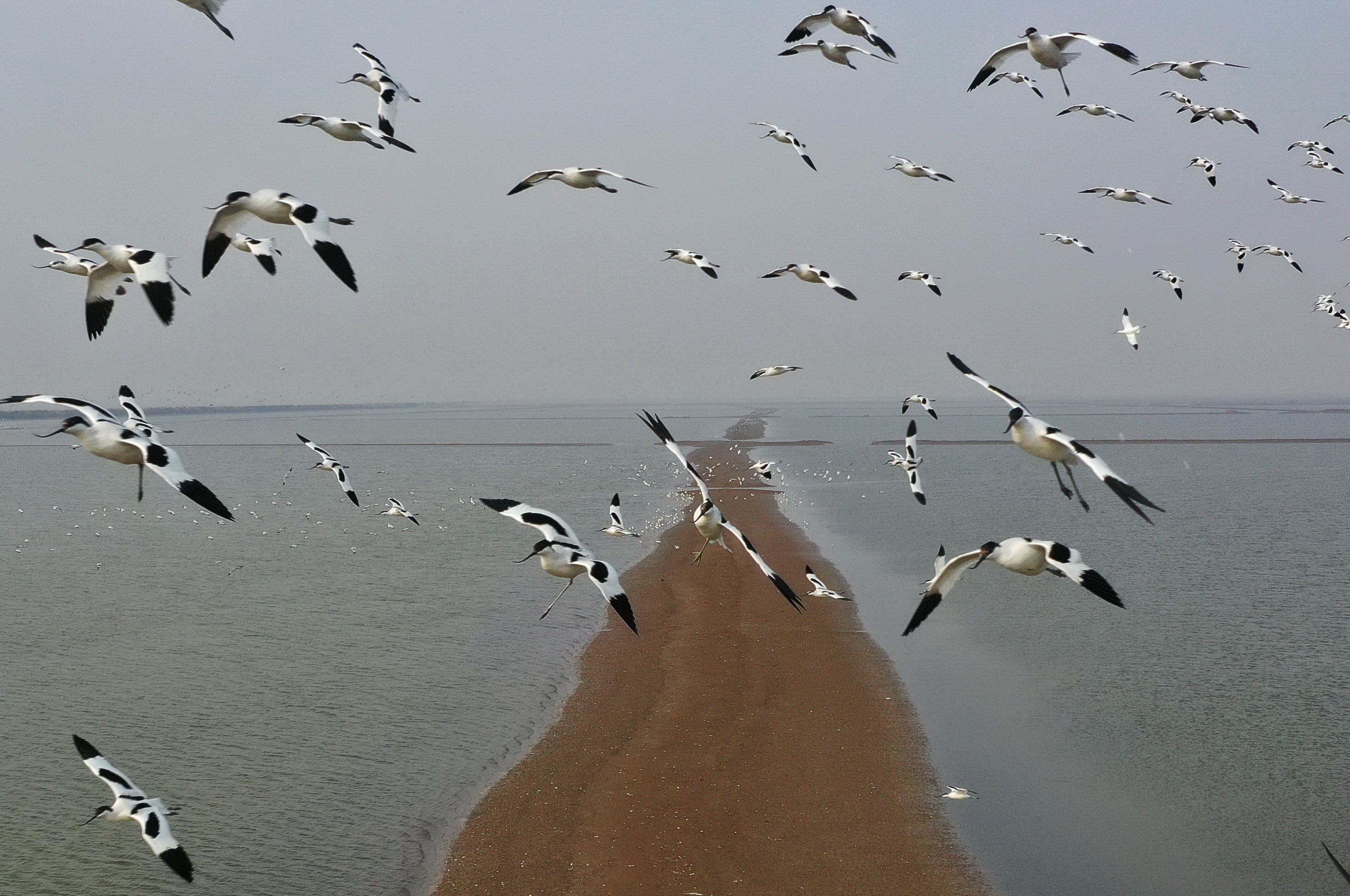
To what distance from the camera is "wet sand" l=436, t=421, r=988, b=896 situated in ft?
43.2

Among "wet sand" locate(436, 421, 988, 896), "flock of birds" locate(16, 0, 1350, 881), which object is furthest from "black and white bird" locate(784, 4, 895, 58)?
"wet sand" locate(436, 421, 988, 896)

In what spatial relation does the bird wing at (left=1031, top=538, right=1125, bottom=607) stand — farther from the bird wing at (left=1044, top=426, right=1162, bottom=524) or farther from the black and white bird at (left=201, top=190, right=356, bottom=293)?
the black and white bird at (left=201, top=190, right=356, bottom=293)

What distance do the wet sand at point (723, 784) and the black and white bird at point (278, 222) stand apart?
8386mm

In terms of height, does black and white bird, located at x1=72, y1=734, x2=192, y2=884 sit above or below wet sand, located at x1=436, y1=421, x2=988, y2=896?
above

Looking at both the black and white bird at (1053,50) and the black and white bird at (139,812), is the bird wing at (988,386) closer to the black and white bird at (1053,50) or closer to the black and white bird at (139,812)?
the black and white bird at (1053,50)

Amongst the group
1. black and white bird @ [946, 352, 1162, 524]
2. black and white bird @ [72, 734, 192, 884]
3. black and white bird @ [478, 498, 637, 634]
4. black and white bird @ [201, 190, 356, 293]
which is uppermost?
black and white bird @ [201, 190, 356, 293]

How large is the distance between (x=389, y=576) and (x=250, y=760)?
60.9 ft

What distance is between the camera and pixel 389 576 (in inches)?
1442

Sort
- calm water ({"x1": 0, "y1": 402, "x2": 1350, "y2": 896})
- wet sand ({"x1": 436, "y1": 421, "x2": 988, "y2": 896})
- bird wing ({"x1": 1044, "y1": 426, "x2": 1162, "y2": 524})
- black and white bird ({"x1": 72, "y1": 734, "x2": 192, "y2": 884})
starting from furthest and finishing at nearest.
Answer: calm water ({"x1": 0, "y1": 402, "x2": 1350, "y2": 896})
wet sand ({"x1": 436, "y1": 421, "x2": 988, "y2": 896})
black and white bird ({"x1": 72, "y1": 734, "x2": 192, "y2": 884})
bird wing ({"x1": 1044, "y1": 426, "x2": 1162, "y2": 524})

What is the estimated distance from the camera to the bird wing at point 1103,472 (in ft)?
23.1

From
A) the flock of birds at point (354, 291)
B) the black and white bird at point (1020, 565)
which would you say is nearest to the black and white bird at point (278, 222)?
the flock of birds at point (354, 291)

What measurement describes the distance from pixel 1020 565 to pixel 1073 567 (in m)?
0.46

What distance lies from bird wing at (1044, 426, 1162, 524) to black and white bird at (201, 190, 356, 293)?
5.40m

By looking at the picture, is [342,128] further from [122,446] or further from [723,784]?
[723,784]
